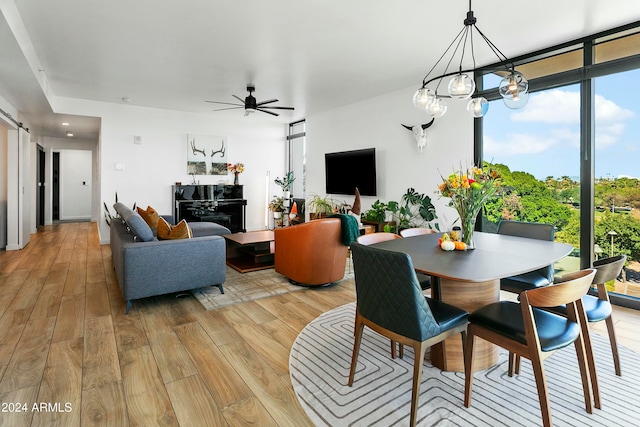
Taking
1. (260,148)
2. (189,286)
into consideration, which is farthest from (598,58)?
(260,148)

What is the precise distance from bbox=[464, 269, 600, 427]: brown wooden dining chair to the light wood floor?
1.03 metres

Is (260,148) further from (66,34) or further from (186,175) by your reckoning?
(66,34)

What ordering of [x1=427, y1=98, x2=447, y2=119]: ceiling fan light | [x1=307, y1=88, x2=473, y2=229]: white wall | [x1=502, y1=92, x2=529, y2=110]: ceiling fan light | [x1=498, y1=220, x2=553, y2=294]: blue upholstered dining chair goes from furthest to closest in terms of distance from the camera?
[x1=307, y1=88, x2=473, y2=229]: white wall < [x1=427, y1=98, x2=447, y2=119]: ceiling fan light < [x1=498, y1=220, x2=553, y2=294]: blue upholstered dining chair < [x1=502, y1=92, x2=529, y2=110]: ceiling fan light

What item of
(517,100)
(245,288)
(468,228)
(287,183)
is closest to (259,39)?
(517,100)

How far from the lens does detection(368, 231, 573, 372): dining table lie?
72.7 inches

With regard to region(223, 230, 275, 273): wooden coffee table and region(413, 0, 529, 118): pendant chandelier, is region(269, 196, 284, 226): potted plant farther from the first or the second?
region(413, 0, 529, 118): pendant chandelier

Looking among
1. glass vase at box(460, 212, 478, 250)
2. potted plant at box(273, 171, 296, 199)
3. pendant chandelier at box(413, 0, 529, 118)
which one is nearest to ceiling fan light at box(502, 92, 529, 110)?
pendant chandelier at box(413, 0, 529, 118)

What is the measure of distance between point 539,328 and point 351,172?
5.09m

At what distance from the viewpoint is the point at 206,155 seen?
7.52m

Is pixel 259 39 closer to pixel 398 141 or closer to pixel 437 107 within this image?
pixel 437 107

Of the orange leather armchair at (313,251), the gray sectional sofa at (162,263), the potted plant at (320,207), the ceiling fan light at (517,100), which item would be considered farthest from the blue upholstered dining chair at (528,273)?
the potted plant at (320,207)

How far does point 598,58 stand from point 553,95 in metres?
0.50

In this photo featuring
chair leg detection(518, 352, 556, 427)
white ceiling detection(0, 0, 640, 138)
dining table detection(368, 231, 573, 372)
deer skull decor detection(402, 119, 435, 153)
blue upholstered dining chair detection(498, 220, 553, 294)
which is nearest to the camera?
chair leg detection(518, 352, 556, 427)

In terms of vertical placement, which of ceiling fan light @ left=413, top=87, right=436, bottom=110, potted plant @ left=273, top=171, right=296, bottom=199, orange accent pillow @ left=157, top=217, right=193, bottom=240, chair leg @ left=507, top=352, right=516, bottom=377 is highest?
ceiling fan light @ left=413, top=87, right=436, bottom=110
